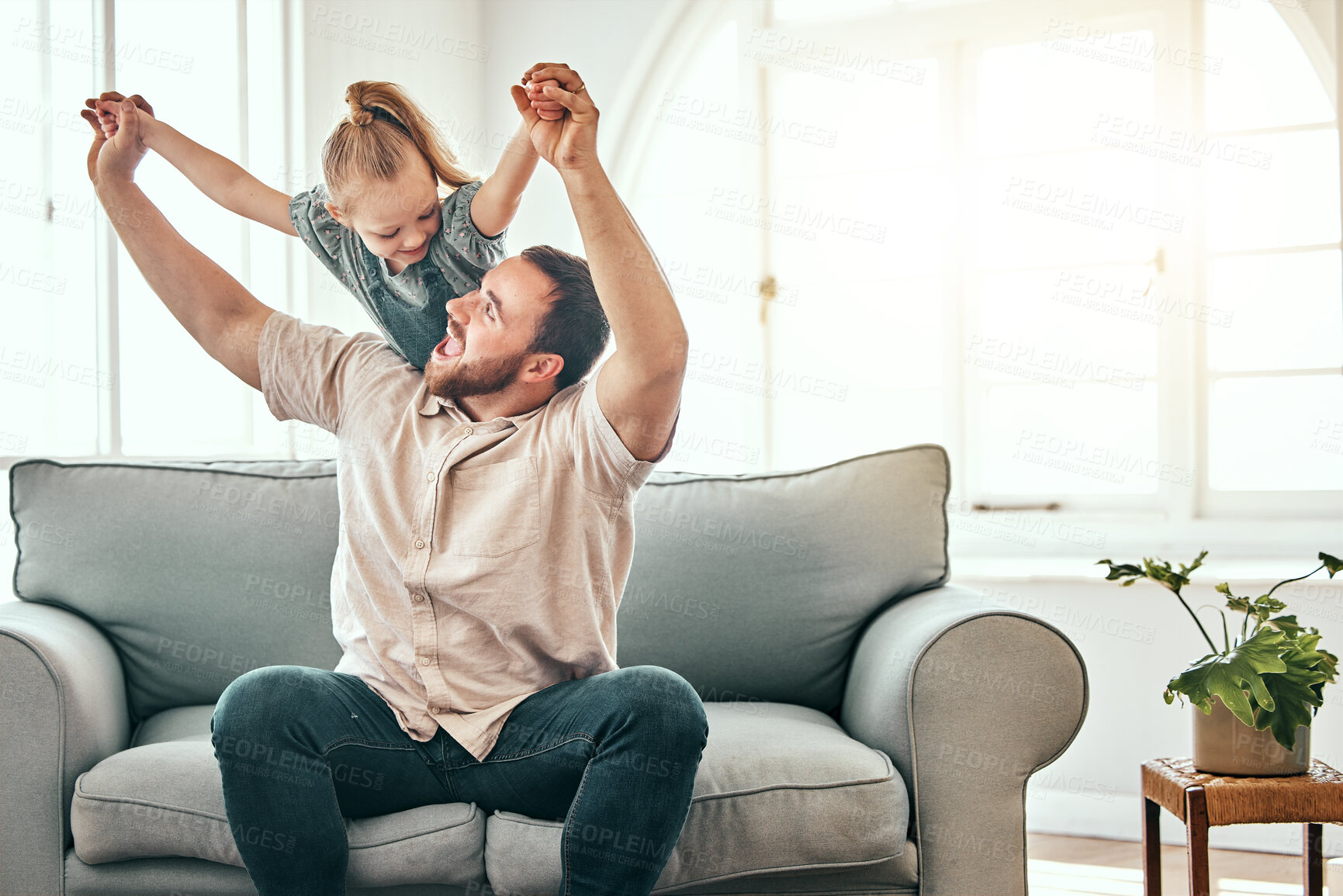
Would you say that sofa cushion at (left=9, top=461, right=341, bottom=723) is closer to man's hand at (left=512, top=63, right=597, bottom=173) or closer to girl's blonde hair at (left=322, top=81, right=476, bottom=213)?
girl's blonde hair at (left=322, top=81, right=476, bottom=213)

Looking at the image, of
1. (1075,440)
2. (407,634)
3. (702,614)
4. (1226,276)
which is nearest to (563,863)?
(407,634)

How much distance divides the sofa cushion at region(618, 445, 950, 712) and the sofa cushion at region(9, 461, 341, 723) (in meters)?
0.58

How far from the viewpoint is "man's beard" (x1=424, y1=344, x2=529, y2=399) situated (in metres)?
1.45

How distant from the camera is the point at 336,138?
4.90 feet

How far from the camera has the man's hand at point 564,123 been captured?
4.33 feet

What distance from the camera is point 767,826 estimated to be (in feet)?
4.44

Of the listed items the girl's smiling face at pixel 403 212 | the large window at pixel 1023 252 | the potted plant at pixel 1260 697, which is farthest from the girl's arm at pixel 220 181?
the potted plant at pixel 1260 697

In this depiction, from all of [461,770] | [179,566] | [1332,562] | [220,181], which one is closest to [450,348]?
[220,181]

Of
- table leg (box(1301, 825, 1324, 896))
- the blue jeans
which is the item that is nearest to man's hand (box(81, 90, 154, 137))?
the blue jeans

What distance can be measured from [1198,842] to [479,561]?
3.88 feet

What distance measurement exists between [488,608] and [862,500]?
786 millimetres

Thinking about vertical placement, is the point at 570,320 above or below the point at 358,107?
below

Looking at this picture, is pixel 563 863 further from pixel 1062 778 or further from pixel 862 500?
pixel 1062 778

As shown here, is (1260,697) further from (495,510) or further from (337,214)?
(337,214)
